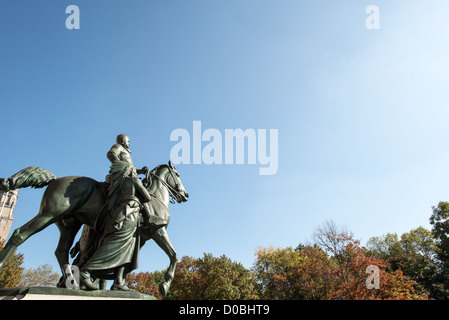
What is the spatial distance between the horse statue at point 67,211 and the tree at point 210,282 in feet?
79.9

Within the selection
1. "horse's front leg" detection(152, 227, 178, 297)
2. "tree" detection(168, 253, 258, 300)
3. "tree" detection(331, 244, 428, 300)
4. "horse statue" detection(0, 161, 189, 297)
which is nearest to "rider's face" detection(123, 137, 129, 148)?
"horse statue" detection(0, 161, 189, 297)

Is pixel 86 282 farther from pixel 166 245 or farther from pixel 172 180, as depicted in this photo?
pixel 172 180

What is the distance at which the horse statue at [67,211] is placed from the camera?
5428 millimetres

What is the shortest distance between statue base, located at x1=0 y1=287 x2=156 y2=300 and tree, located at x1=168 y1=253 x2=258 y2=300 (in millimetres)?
25179

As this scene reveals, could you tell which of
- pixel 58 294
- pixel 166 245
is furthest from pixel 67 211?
pixel 166 245

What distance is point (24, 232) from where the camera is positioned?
534 cm

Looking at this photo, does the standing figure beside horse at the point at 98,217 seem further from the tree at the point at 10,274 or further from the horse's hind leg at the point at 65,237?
the tree at the point at 10,274

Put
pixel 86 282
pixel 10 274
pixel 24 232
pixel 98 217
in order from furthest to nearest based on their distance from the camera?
pixel 10 274 < pixel 98 217 < pixel 24 232 < pixel 86 282

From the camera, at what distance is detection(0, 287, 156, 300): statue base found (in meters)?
4.38

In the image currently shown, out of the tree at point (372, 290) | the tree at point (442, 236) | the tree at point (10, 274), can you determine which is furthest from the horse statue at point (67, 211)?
the tree at point (442, 236)

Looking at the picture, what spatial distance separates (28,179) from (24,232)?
1.08 m

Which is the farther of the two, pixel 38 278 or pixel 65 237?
pixel 38 278
